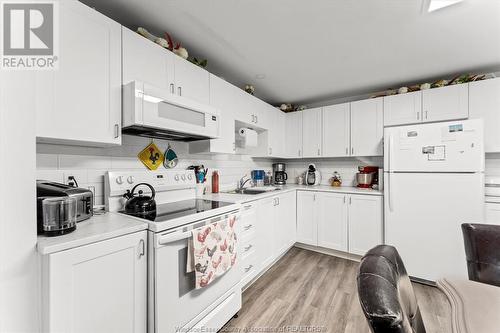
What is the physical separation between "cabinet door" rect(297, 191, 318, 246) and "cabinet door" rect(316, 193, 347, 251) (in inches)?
2.8

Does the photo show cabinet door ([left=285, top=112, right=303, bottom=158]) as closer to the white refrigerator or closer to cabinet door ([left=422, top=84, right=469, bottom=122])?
the white refrigerator

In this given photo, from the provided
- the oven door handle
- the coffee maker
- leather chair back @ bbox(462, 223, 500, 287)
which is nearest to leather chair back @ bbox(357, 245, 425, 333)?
leather chair back @ bbox(462, 223, 500, 287)

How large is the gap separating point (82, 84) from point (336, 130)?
119 inches

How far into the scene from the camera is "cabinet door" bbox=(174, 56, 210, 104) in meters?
1.74

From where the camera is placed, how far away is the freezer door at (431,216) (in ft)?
6.72

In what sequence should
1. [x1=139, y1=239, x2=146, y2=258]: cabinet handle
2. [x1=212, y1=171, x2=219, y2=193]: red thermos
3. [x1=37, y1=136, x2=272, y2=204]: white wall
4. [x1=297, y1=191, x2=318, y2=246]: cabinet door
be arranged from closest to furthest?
1. [x1=139, y1=239, x2=146, y2=258]: cabinet handle
2. [x1=37, y1=136, x2=272, y2=204]: white wall
3. [x1=212, y1=171, x2=219, y2=193]: red thermos
4. [x1=297, y1=191, x2=318, y2=246]: cabinet door

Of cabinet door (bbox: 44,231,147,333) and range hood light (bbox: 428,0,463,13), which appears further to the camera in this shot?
range hood light (bbox: 428,0,463,13)

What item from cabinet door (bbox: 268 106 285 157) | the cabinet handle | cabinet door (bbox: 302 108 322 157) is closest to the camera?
the cabinet handle

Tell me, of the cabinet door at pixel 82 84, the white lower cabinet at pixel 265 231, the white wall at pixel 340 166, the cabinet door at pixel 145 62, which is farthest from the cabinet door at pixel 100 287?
the white wall at pixel 340 166

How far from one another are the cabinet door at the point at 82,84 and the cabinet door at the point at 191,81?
0.45m

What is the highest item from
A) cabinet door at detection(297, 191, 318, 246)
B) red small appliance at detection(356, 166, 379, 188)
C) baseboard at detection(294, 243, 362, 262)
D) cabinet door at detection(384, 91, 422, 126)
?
cabinet door at detection(384, 91, 422, 126)

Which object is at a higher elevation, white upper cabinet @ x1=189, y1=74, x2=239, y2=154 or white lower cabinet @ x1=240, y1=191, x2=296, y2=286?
white upper cabinet @ x1=189, y1=74, x2=239, y2=154

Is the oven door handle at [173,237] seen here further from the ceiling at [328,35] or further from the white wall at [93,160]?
the ceiling at [328,35]

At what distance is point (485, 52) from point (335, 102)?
1741 mm
